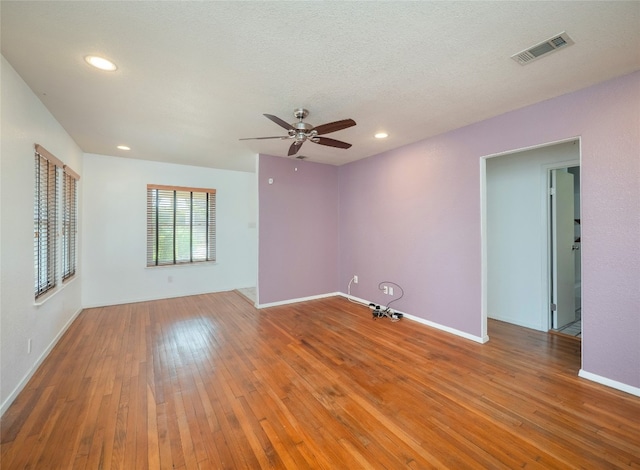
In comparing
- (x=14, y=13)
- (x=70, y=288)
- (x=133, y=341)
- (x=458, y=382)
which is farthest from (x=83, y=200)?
(x=458, y=382)

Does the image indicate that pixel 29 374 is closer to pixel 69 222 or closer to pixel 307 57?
pixel 69 222

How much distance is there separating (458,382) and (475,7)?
2.83 metres

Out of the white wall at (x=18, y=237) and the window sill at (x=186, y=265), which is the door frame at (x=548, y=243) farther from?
the window sill at (x=186, y=265)

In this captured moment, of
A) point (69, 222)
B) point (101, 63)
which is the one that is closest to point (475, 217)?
point (101, 63)

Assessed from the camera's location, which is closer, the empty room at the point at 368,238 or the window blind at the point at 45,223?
the empty room at the point at 368,238

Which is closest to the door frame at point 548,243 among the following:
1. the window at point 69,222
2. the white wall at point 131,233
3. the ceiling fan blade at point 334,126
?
the ceiling fan blade at point 334,126

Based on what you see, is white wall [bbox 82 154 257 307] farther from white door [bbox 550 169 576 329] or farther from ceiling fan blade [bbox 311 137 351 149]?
white door [bbox 550 169 576 329]

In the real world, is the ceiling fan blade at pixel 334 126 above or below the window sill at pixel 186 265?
above

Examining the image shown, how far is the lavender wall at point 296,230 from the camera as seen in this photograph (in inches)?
190

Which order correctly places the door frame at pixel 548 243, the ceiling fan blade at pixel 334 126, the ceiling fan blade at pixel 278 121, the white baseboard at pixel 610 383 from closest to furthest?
the white baseboard at pixel 610 383
the ceiling fan blade at pixel 278 121
the ceiling fan blade at pixel 334 126
the door frame at pixel 548 243

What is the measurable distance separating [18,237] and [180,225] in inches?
131

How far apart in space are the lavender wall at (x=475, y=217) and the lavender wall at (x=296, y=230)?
1.00 feet

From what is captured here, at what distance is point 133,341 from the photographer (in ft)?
11.2

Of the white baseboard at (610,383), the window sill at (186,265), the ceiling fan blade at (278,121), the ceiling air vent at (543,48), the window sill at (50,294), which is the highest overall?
the ceiling air vent at (543,48)
